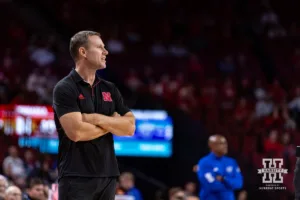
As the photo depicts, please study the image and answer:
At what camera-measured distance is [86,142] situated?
15.1ft

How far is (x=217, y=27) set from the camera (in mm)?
21422

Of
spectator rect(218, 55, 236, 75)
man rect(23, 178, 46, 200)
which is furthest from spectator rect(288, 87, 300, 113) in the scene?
man rect(23, 178, 46, 200)

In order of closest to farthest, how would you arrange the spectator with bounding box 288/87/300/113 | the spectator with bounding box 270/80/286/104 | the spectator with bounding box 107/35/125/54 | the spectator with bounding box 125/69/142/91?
the spectator with bounding box 288/87/300/113 < the spectator with bounding box 270/80/286/104 < the spectator with bounding box 125/69/142/91 < the spectator with bounding box 107/35/125/54

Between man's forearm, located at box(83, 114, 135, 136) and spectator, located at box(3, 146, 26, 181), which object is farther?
spectator, located at box(3, 146, 26, 181)

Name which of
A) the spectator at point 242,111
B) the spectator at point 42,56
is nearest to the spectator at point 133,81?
the spectator at point 42,56

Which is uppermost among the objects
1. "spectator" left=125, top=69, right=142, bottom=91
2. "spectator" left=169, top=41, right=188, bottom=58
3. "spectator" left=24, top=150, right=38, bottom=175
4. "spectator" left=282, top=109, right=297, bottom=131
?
"spectator" left=169, top=41, right=188, bottom=58

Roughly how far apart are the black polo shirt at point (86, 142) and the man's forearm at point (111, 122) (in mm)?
84

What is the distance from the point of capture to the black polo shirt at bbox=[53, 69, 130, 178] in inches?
179

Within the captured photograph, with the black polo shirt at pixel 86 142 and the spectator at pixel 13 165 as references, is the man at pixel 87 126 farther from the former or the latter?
the spectator at pixel 13 165

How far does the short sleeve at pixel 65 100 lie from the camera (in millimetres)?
4607

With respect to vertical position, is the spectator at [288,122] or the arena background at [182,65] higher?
the arena background at [182,65]

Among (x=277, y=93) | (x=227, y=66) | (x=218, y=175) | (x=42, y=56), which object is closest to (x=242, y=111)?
(x=277, y=93)

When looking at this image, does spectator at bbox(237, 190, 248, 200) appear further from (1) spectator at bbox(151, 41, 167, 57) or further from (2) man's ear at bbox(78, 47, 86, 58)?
(1) spectator at bbox(151, 41, 167, 57)

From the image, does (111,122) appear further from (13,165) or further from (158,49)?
(158,49)
